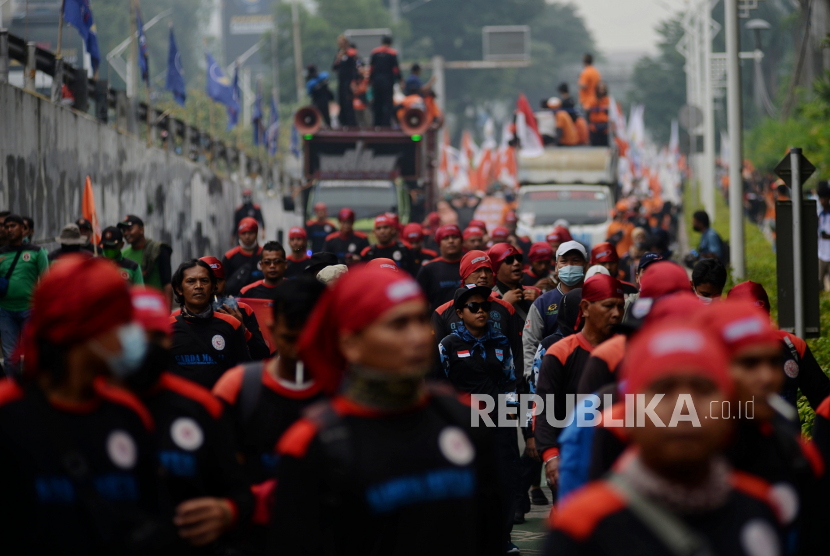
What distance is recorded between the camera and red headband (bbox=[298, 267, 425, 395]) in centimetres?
302

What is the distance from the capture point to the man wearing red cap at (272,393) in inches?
161

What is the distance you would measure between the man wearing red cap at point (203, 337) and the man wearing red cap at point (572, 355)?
181 centimetres

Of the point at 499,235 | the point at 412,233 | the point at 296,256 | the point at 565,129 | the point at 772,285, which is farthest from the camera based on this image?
the point at 565,129

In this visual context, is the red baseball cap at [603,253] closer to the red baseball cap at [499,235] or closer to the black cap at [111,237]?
the black cap at [111,237]

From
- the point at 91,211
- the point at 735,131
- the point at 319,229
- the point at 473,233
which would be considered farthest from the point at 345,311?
the point at 319,229

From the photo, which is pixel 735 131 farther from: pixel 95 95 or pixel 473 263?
pixel 95 95

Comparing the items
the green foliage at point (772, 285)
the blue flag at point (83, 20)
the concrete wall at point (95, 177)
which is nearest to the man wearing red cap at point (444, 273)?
the green foliage at point (772, 285)

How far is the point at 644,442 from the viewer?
250 cm

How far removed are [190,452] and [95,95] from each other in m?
16.1

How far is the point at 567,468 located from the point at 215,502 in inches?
59.6

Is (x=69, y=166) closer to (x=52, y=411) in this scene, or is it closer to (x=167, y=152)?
(x=167, y=152)

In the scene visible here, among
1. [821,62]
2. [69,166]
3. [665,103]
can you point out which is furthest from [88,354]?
[665,103]

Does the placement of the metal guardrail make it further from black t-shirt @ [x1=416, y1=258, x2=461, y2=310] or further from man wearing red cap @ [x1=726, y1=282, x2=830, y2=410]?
man wearing red cap @ [x1=726, y1=282, x2=830, y2=410]

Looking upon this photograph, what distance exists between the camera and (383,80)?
25672mm
